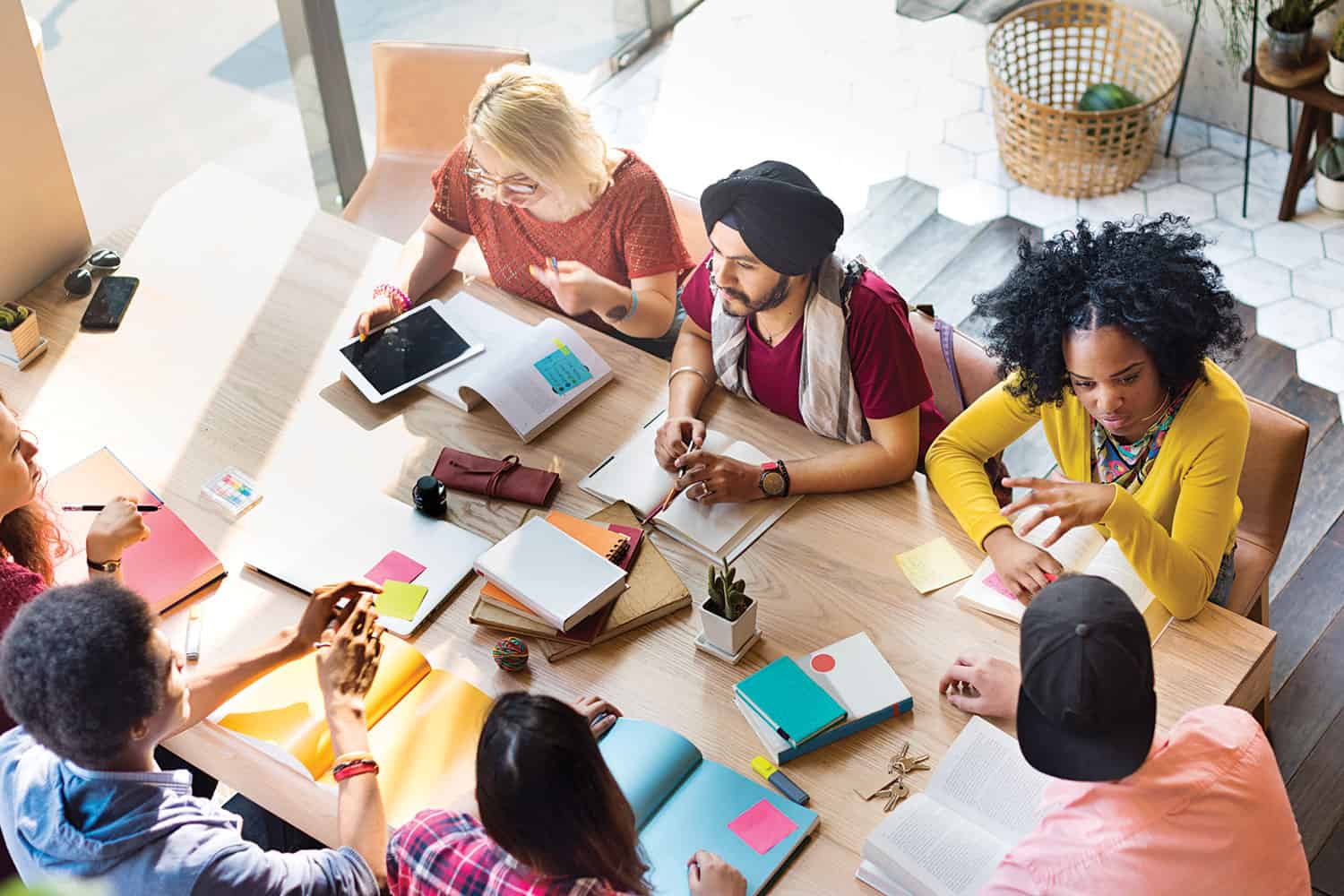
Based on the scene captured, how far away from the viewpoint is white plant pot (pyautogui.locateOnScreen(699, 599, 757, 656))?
213cm

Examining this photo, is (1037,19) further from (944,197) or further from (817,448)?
(817,448)

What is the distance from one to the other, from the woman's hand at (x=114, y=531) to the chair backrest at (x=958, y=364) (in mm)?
1497

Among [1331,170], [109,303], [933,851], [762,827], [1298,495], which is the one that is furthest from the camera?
[1331,170]

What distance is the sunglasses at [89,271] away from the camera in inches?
120

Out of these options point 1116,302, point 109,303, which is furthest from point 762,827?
point 109,303

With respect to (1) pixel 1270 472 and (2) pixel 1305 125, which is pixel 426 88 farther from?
(2) pixel 1305 125

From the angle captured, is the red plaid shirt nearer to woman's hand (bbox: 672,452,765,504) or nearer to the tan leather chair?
woman's hand (bbox: 672,452,765,504)

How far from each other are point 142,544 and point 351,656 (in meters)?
0.56

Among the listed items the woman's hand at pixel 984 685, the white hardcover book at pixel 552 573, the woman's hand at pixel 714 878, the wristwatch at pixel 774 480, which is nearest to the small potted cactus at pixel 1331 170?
the wristwatch at pixel 774 480

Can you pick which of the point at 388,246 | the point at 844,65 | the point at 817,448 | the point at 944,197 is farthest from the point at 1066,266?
the point at 844,65

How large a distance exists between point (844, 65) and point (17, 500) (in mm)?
3772

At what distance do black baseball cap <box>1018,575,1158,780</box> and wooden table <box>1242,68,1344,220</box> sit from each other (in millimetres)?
2909

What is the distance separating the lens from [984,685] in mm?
2066

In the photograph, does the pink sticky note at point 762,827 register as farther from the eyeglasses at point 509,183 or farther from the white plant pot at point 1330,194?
the white plant pot at point 1330,194
